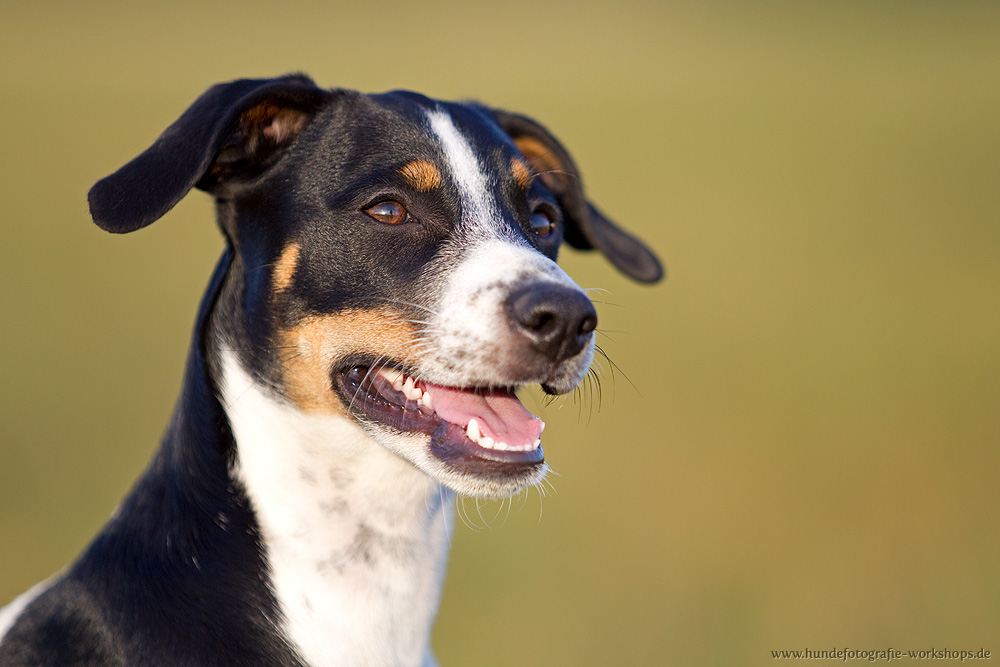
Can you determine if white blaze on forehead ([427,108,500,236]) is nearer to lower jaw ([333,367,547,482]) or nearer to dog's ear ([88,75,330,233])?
dog's ear ([88,75,330,233])

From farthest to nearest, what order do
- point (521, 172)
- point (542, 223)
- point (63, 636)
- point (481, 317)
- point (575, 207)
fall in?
point (575, 207) → point (542, 223) → point (521, 172) → point (481, 317) → point (63, 636)

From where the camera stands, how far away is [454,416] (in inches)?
117

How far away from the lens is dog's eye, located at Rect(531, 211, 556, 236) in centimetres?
359

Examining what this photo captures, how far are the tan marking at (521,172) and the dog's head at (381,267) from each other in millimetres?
11

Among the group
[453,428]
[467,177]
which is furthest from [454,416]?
[467,177]

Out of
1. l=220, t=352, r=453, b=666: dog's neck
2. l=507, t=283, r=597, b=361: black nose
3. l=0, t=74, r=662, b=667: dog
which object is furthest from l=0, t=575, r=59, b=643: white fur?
l=507, t=283, r=597, b=361: black nose

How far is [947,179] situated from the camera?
57.7 ft

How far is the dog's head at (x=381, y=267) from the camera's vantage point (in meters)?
2.85

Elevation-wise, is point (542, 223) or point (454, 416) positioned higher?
point (542, 223)

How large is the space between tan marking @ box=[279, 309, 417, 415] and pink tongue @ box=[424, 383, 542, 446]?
211mm

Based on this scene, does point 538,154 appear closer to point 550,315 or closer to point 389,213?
point 389,213

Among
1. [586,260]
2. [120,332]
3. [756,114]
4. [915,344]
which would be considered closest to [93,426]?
[120,332]

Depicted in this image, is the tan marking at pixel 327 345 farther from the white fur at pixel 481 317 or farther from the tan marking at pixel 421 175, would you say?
the tan marking at pixel 421 175

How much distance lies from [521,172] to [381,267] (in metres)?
0.66
